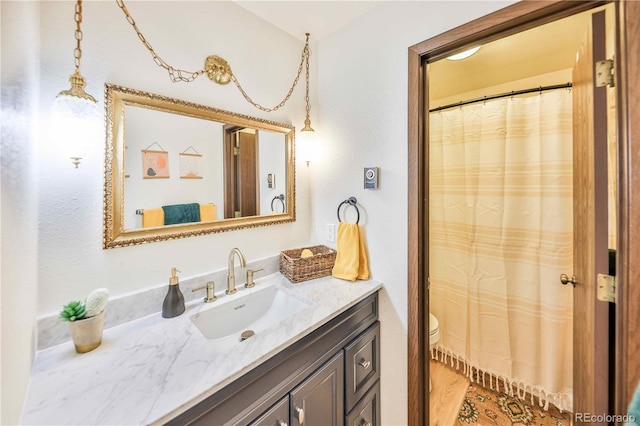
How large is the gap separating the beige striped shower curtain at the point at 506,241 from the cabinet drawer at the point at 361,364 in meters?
1.03

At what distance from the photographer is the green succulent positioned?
0.75 metres

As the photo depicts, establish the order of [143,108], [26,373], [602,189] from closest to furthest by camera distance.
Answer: [26,373], [602,189], [143,108]

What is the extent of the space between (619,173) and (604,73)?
347 millimetres

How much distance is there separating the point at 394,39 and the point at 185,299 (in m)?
1.63

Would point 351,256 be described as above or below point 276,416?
above

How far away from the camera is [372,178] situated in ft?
4.31

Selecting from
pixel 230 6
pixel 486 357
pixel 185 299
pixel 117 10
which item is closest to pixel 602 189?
pixel 486 357

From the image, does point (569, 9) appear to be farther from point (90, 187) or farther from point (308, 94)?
point (90, 187)

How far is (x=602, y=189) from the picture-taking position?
0.82m

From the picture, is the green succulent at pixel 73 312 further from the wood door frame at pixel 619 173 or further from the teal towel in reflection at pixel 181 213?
the wood door frame at pixel 619 173

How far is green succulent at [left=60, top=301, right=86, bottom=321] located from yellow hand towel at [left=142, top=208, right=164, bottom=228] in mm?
333
